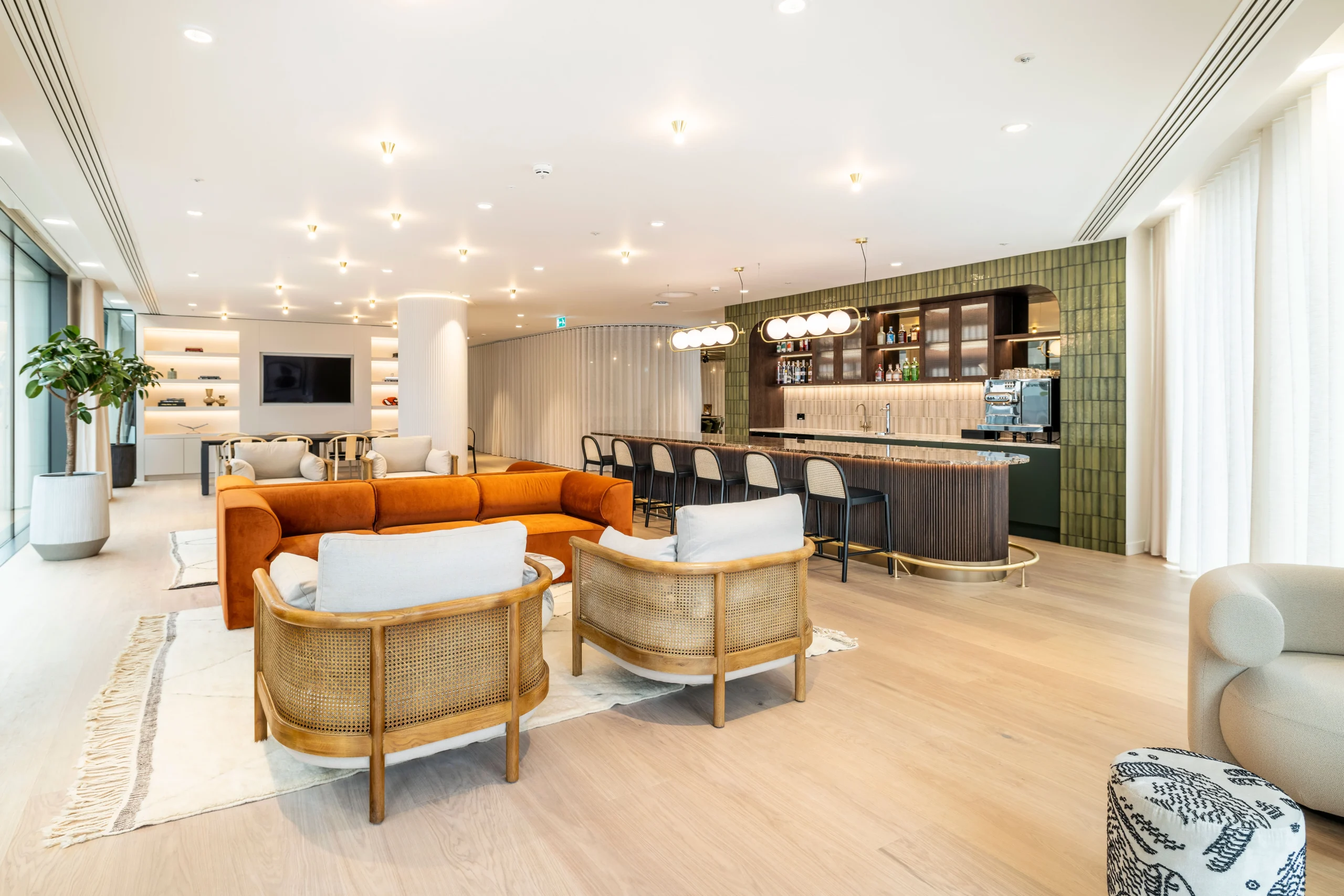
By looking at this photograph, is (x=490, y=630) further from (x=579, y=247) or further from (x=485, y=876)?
(x=579, y=247)

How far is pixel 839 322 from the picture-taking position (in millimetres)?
6867

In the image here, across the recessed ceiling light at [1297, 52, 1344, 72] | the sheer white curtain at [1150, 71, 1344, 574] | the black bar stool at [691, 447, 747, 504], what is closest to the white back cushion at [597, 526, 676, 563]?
the sheer white curtain at [1150, 71, 1344, 574]

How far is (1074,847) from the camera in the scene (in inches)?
83.0

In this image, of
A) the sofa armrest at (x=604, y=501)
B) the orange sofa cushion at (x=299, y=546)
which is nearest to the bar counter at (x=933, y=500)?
the sofa armrest at (x=604, y=501)

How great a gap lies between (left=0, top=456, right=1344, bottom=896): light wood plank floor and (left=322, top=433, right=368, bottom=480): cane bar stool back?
6.26 meters

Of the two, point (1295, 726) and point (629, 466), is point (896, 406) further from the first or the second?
point (1295, 726)

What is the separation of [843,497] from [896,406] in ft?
13.2

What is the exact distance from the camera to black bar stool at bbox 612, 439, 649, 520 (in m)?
8.16

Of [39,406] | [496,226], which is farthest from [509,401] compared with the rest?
A: [496,226]

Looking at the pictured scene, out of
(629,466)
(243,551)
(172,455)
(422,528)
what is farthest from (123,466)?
(243,551)

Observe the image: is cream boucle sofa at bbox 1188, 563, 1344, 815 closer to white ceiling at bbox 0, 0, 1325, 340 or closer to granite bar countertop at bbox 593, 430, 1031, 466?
white ceiling at bbox 0, 0, 1325, 340

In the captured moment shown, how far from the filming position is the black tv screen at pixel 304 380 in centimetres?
1262

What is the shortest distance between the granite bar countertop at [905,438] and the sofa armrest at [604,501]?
3430 mm

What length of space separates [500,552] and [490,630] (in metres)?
0.26
